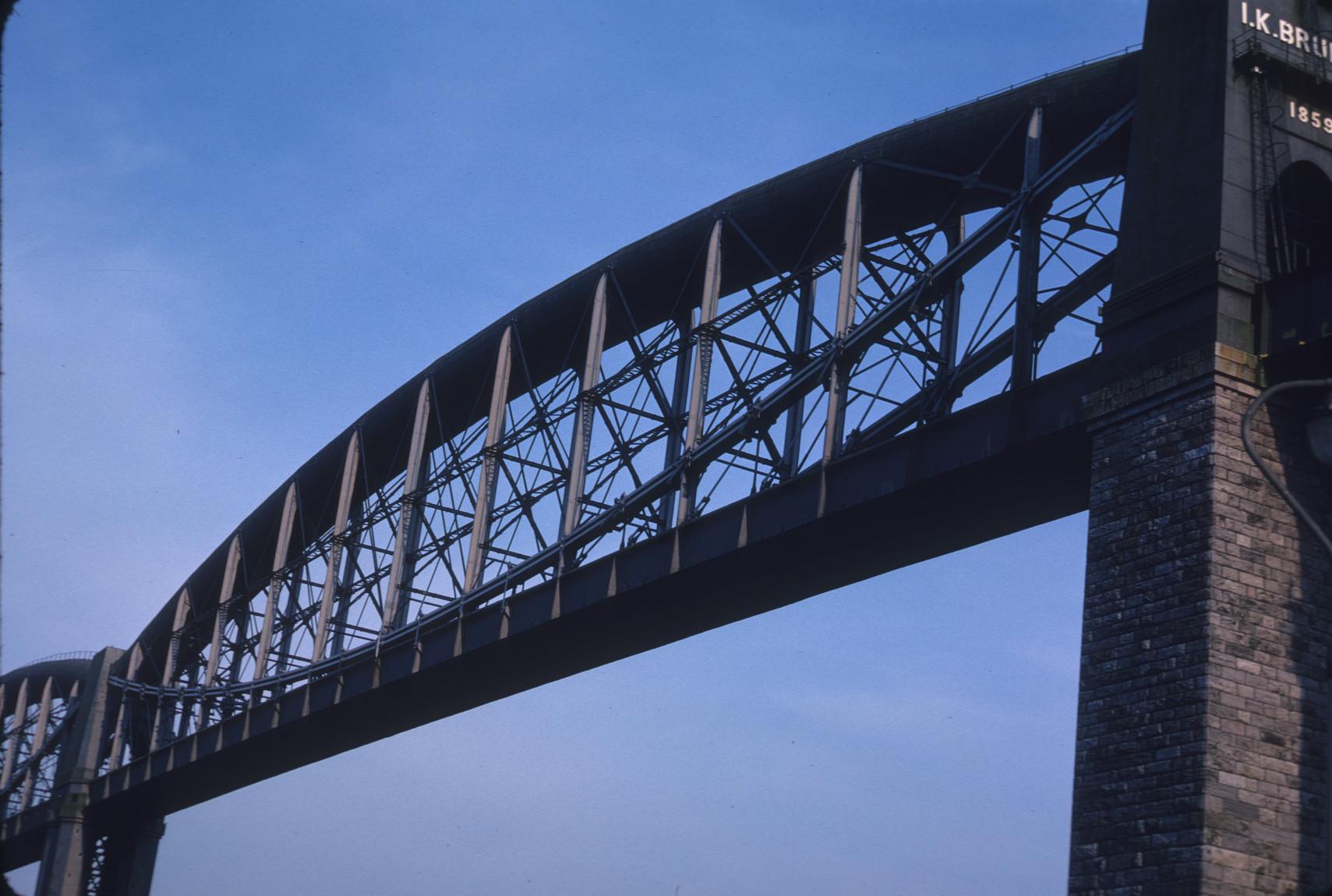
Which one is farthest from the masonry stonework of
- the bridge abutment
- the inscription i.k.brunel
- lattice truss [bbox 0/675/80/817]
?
lattice truss [bbox 0/675/80/817]

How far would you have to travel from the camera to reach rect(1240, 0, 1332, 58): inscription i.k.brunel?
78.1ft

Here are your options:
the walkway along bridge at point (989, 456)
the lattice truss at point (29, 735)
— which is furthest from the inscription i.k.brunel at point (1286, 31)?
the lattice truss at point (29, 735)

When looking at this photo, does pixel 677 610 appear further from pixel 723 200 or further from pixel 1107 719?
pixel 1107 719

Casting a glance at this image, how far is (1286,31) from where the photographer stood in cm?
2427

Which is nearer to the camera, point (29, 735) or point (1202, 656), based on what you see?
point (1202, 656)

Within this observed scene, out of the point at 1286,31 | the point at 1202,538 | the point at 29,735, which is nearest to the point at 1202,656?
the point at 1202,538

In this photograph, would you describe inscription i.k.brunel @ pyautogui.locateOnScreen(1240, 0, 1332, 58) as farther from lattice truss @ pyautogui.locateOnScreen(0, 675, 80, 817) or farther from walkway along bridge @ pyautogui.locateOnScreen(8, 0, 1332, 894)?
lattice truss @ pyautogui.locateOnScreen(0, 675, 80, 817)

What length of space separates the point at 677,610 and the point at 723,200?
954 cm

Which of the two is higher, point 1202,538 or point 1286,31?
point 1286,31

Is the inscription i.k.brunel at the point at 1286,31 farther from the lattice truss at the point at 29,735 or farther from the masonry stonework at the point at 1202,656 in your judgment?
the lattice truss at the point at 29,735

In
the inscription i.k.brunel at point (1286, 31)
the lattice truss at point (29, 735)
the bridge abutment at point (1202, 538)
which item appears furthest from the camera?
the lattice truss at point (29, 735)

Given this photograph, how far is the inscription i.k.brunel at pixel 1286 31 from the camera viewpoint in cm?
2381

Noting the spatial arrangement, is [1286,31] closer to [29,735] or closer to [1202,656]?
[1202,656]

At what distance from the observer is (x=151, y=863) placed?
6550 centimetres
